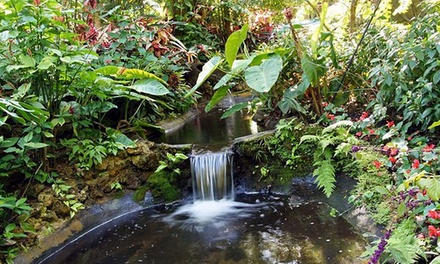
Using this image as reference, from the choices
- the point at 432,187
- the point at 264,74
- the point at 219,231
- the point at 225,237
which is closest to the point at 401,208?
the point at 432,187

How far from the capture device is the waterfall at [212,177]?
4.50 m

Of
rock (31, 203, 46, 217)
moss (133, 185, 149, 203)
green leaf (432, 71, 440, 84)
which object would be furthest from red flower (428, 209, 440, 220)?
rock (31, 203, 46, 217)

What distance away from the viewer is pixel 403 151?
9.80ft

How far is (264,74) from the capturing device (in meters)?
3.80

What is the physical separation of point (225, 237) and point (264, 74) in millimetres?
1766

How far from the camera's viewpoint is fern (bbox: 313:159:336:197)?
3.69m

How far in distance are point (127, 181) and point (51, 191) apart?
0.91 metres

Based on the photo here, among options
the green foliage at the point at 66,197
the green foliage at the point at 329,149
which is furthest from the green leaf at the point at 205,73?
the green foliage at the point at 66,197

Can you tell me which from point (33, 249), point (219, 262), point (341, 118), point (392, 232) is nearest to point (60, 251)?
point (33, 249)

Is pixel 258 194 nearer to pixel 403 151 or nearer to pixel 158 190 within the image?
pixel 158 190

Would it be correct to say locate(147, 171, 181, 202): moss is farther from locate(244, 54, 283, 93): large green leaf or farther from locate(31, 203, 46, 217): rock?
locate(244, 54, 283, 93): large green leaf

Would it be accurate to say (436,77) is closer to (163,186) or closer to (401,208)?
(401,208)

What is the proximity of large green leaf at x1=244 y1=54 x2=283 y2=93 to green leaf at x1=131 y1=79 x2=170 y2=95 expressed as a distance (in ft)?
3.42

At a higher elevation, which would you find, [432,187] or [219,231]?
[432,187]
